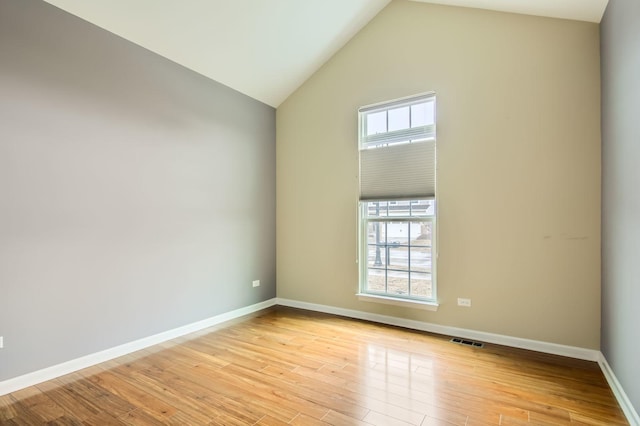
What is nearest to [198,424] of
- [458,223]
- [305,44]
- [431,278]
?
[431,278]

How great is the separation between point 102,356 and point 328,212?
286cm

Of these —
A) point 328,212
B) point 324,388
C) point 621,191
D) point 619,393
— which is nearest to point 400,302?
point 328,212

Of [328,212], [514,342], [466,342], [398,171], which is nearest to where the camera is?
[514,342]

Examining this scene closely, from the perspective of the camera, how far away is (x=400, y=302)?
3799 millimetres

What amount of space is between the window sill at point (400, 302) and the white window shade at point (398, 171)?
47.7 inches

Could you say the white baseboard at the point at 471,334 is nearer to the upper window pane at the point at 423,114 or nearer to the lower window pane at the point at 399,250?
the lower window pane at the point at 399,250

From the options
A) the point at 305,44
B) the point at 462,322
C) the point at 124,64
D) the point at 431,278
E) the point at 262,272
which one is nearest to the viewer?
the point at 124,64

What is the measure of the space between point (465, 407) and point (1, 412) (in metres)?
3.07

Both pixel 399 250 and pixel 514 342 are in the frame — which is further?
pixel 399 250

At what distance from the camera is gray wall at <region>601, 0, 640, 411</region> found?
6.54ft

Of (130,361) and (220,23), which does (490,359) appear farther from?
(220,23)

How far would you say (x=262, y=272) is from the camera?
4.64m

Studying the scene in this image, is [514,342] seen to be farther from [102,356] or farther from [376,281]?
[102,356]

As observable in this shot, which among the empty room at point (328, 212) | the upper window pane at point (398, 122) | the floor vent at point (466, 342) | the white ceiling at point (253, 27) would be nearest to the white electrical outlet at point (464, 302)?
the empty room at point (328, 212)
